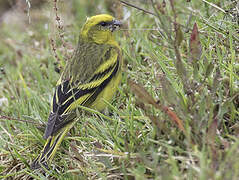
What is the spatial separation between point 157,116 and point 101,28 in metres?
2.09

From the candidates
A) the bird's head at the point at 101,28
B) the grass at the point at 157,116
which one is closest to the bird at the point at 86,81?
the bird's head at the point at 101,28

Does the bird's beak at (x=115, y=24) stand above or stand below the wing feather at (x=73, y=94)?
above

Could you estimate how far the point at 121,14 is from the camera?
511 centimetres

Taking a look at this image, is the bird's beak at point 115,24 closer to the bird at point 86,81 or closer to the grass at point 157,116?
the bird at point 86,81

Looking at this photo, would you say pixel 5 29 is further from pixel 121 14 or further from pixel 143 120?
pixel 143 120

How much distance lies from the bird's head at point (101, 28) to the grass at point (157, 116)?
9.9 inches

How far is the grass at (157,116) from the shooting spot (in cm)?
247

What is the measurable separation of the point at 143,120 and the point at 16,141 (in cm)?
140

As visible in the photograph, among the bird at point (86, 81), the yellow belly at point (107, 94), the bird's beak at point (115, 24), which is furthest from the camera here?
the bird's beak at point (115, 24)

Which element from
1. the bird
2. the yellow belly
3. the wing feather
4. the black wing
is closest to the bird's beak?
the bird

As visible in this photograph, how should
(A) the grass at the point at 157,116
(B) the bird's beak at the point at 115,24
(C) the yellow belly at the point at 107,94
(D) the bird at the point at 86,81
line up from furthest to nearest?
(B) the bird's beak at the point at 115,24, (C) the yellow belly at the point at 107,94, (D) the bird at the point at 86,81, (A) the grass at the point at 157,116

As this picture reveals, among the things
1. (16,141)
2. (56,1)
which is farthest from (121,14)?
(16,141)

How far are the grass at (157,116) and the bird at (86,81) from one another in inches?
4.8

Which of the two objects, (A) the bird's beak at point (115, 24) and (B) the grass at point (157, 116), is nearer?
(B) the grass at point (157, 116)
